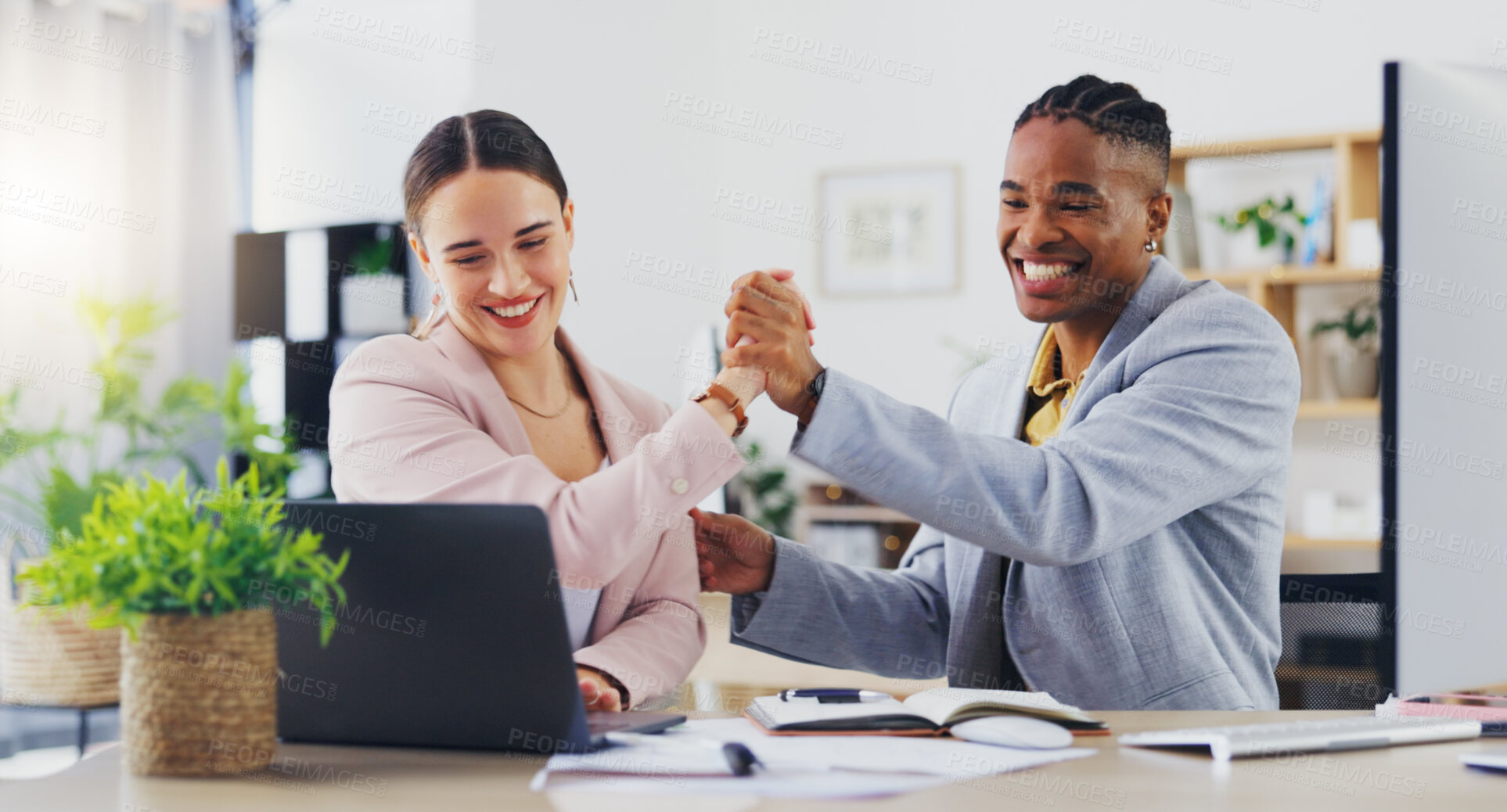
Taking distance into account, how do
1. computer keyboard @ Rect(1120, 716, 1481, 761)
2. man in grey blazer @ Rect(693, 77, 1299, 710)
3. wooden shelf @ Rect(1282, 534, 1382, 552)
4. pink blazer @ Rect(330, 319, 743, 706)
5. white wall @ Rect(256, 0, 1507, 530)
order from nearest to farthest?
1. computer keyboard @ Rect(1120, 716, 1481, 761)
2. pink blazer @ Rect(330, 319, 743, 706)
3. man in grey blazer @ Rect(693, 77, 1299, 710)
4. wooden shelf @ Rect(1282, 534, 1382, 552)
5. white wall @ Rect(256, 0, 1507, 530)

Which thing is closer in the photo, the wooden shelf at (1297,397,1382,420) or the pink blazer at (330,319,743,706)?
the pink blazer at (330,319,743,706)

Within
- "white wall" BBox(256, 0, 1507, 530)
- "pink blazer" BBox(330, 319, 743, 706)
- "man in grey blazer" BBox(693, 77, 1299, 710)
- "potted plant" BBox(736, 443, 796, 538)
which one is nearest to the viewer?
"pink blazer" BBox(330, 319, 743, 706)

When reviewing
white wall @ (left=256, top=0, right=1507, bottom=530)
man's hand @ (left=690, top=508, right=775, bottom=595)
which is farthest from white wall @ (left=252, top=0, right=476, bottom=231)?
man's hand @ (left=690, top=508, right=775, bottom=595)

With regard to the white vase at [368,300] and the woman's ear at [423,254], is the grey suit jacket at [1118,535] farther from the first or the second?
the white vase at [368,300]

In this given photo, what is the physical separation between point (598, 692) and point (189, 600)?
1.37ft

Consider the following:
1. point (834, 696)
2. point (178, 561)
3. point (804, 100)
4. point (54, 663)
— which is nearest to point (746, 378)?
point (834, 696)

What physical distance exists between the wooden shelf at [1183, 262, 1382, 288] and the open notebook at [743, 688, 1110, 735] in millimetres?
3127

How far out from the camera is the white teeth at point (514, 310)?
1.32m

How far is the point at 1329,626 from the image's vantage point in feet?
4.83

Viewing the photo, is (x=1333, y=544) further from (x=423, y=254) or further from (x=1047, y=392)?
(x=423, y=254)

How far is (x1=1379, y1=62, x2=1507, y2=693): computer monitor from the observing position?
0.91 metres

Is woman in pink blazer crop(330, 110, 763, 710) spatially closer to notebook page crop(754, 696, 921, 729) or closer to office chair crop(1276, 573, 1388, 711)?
notebook page crop(754, 696, 921, 729)

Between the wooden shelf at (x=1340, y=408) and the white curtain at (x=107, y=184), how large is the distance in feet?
11.7

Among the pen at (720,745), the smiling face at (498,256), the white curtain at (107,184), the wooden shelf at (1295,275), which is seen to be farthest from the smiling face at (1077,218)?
the white curtain at (107,184)
